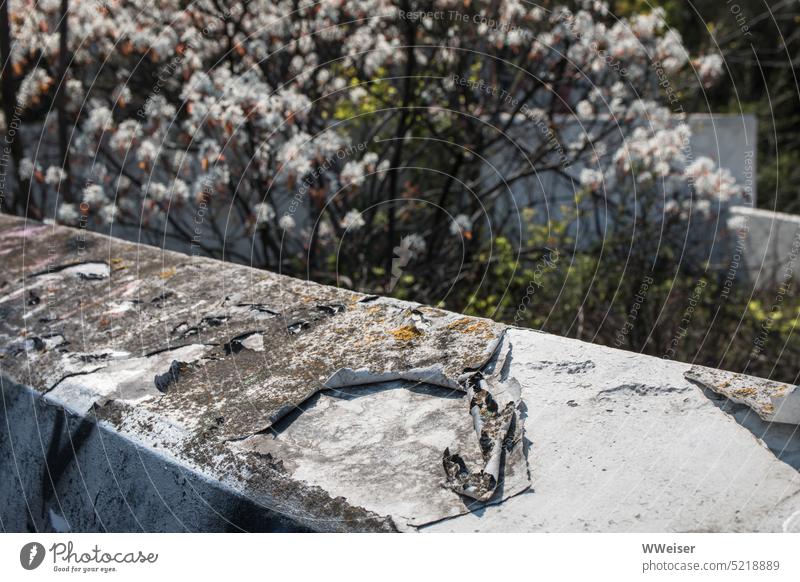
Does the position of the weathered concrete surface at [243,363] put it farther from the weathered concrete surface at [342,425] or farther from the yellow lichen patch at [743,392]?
the yellow lichen patch at [743,392]

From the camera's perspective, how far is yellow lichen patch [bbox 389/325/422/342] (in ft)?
4.45

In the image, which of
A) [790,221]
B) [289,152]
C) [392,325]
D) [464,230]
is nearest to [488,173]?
[464,230]

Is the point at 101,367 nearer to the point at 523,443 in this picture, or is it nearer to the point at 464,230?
the point at 523,443

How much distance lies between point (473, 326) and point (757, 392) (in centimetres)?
46

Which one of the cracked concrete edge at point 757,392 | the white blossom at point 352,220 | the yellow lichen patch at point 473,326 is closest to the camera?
the cracked concrete edge at point 757,392

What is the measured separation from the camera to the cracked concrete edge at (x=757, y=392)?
104cm

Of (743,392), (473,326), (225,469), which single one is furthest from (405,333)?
(743,392)

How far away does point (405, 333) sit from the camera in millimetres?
1370

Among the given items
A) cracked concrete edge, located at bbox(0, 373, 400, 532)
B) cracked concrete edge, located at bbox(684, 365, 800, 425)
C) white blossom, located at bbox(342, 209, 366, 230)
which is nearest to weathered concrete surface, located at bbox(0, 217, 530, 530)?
cracked concrete edge, located at bbox(0, 373, 400, 532)

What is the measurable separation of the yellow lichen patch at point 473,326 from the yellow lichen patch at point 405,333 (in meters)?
0.06

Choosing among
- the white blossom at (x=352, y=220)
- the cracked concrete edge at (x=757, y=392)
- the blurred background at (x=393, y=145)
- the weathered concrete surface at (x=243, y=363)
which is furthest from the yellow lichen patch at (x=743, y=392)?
the white blossom at (x=352, y=220)

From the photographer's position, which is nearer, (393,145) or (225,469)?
(225,469)

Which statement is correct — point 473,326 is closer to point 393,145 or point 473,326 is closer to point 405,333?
point 405,333
